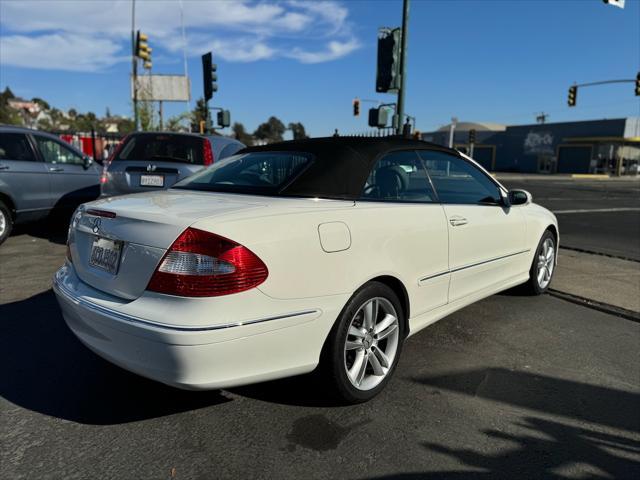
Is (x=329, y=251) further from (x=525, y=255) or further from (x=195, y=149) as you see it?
(x=195, y=149)

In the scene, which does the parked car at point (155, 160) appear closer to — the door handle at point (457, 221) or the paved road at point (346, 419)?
the paved road at point (346, 419)

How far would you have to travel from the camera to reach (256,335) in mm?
2342

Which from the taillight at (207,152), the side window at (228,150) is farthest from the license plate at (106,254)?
the side window at (228,150)

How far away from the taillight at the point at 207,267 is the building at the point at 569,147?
54404 mm

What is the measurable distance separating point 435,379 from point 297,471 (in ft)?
4.21

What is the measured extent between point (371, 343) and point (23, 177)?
6.60 metres

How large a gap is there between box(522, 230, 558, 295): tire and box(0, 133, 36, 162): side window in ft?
23.4

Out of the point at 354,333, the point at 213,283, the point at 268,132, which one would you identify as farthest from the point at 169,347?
the point at 268,132

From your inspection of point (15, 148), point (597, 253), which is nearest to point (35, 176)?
point (15, 148)

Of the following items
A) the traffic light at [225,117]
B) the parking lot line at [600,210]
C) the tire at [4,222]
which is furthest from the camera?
the traffic light at [225,117]

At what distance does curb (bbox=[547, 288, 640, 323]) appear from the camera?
4.58 metres

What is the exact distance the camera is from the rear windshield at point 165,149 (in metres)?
6.87

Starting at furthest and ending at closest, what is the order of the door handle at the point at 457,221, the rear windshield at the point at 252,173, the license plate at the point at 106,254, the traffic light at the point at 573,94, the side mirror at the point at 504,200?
the traffic light at the point at 573,94, the side mirror at the point at 504,200, the door handle at the point at 457,221, the rear windshield at the point at 252,173, the license plate at the point at 106,254

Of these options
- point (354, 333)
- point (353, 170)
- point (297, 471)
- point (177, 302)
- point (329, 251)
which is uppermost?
point (353, 170)
